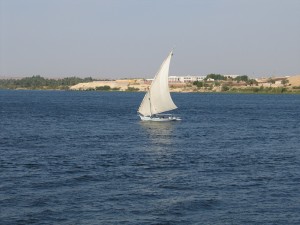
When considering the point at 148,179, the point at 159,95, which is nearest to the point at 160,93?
the point at 159,95

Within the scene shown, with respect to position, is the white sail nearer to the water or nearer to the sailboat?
the sailboat

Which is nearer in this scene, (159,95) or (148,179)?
(148,179)

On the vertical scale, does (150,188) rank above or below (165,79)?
below

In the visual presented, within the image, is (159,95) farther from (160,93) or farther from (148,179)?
(148,179)

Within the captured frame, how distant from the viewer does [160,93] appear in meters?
84.6

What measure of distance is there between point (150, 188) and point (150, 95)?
163ft

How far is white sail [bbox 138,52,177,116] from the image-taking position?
8425 cm

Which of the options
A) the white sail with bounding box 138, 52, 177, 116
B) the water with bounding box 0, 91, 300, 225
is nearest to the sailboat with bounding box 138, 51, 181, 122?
the white sail with bounding box 138, 52, 177, 116

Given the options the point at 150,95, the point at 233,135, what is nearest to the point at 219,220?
the point at 233,135

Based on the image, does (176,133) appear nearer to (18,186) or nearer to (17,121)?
(17,121)

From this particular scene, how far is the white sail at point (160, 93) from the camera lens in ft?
276

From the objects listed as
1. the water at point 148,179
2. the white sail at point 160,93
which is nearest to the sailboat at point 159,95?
the white sail at point 160,93

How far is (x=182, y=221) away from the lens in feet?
91.4

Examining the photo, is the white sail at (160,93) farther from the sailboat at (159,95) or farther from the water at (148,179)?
the water at (148,179)
